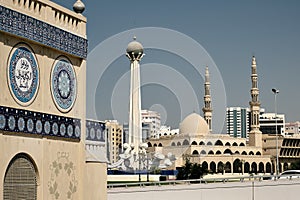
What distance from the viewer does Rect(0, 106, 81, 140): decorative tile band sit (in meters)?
8.07

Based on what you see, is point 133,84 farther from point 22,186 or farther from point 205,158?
point 22,186

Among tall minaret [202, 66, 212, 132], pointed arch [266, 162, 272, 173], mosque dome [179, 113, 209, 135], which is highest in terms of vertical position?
tall minaret [202, 66, 212, 132]

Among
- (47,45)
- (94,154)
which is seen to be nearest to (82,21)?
(47,45)

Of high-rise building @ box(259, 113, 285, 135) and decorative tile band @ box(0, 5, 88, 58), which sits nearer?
decorative tile band @ box(0, 5, 88, 58)

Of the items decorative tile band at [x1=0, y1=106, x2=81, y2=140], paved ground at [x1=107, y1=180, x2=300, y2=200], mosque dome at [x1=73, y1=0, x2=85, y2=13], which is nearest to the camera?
decorative tile band at [x1=0, y1=106, x2=81, y2=140]

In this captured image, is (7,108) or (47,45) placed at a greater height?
(47,45)

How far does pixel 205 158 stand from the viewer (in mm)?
60406

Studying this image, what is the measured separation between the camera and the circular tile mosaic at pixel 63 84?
9273 millimetres

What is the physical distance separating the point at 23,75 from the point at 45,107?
2.23 feet

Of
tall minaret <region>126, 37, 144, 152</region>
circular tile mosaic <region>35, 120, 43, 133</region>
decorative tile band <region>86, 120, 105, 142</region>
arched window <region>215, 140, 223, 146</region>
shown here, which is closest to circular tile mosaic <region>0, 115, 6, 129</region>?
circular tile mosaic <region>35, 120, 43, 133</region>

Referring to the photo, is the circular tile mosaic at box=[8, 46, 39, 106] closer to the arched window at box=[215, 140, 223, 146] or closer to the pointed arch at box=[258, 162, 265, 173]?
the arched window at box=[215, 140, 223, 146]

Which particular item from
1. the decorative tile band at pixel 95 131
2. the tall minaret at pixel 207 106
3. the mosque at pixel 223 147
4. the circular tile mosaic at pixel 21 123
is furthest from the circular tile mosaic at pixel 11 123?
the tall minaret at pixel 207 106

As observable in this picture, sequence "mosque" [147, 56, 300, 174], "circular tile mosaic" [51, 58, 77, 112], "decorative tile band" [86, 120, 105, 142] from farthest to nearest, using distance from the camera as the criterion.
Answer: "mosque" [147, 56, 300, 174], "decorative tile band" [86, 120, 105, 142], "circular tile mosaic" [51, 58, 77, 112]

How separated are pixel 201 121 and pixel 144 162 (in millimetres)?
15188
